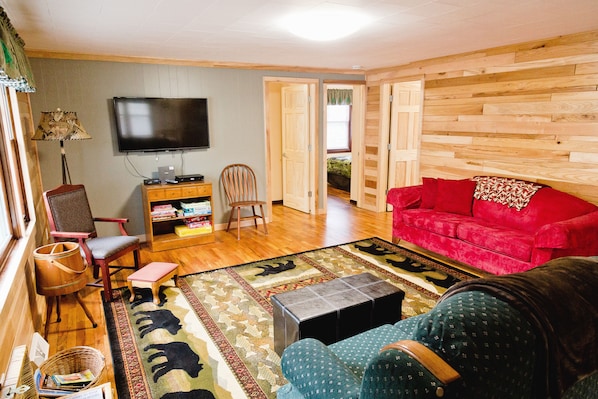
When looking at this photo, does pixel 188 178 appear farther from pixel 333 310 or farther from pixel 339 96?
pixel 339 96

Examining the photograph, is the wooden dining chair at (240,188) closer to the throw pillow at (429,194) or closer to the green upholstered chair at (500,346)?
the throw pillow at (429,194)

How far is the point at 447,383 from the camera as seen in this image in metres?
0.98

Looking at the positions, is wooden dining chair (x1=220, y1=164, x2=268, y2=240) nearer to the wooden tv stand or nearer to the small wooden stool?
the wooden tv stand

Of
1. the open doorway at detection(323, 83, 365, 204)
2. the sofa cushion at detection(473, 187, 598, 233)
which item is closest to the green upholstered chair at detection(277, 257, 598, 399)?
the sofa cushion at detection(473, 187, 598, 233)

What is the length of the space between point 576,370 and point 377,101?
524cm

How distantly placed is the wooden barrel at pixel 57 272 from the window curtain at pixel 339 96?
6926 millimetres

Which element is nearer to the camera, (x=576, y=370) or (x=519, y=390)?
(x=519, y=390)

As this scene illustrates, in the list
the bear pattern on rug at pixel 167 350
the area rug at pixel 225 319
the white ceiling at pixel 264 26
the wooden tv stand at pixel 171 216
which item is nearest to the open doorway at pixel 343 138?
the white ceiling at pixel 264 26

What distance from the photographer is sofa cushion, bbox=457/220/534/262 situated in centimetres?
331

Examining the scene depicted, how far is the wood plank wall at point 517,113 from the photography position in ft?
11.4

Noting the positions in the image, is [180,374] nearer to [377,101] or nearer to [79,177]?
[79,177]

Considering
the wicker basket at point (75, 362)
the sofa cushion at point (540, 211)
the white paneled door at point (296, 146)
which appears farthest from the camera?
the white paneled door at point (296, 146)

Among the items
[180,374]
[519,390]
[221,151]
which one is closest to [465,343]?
[519,390]

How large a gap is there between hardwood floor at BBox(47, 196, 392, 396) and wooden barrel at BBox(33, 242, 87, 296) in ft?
1.14
